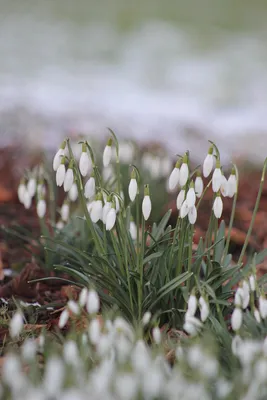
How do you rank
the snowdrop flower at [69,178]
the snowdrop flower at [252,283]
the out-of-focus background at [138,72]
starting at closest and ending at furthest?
the snowdrop flower at [252,283]
the snowdrop flower at [69,178]
the out-of-focus background at [138,72]

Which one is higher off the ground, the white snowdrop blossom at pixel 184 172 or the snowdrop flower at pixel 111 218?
the white snowdrop blossom at pixel 184 172

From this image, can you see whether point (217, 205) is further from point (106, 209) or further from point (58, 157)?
point (58, 157)

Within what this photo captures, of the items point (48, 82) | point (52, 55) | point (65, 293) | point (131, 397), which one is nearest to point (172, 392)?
point (131, 397)

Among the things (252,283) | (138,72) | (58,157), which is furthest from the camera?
(138,72)

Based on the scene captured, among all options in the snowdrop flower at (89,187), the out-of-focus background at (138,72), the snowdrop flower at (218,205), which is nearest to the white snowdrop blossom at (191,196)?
the snowdrop flower at (218,205)

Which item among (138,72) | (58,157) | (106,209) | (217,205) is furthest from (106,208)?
(138,72)

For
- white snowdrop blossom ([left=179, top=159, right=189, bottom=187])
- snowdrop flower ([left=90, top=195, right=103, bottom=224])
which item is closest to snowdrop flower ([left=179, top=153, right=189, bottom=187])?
white snowdrop blossom ([left=179, top=159, right=189, bottom=187])

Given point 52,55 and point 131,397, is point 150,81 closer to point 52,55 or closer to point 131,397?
point 52,55

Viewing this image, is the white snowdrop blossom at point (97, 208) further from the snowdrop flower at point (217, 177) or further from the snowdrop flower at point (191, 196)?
the snowdrop flower at point (217, 177)
